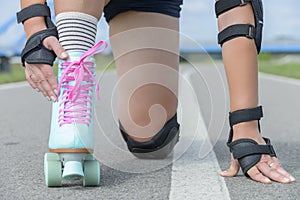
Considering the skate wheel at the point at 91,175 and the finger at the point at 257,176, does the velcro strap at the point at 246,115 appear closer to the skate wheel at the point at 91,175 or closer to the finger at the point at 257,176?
the finger at the point at 257,176

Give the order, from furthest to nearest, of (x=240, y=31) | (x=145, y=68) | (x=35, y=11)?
(x=145, y=68), (x=240, y=31), (x=35, y=11)

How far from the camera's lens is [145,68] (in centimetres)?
338

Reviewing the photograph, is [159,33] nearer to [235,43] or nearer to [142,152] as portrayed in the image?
[142,152]

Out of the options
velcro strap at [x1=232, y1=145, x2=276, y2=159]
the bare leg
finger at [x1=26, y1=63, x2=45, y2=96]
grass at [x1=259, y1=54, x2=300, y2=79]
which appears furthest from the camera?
grass at [x1=259, y1=54, x2=300, y2=79]

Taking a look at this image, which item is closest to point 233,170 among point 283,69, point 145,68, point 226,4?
point 226,4

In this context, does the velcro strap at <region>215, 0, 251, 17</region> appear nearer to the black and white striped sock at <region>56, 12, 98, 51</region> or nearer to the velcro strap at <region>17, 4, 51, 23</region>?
the black and white striped sock at <region>56, 12, 98, 51</region>

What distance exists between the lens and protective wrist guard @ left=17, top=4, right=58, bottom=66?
241 cm

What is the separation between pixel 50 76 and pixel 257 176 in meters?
0.83

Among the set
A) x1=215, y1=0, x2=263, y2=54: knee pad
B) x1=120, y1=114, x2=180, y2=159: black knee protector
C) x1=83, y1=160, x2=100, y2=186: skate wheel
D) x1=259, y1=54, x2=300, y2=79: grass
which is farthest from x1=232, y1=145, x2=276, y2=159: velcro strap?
x1=259, y1=54, x2=300, y2=79: grass

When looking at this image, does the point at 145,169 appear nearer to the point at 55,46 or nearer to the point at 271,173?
the point at 271,173

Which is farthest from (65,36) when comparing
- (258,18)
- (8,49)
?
(8,49)

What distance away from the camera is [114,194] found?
2318mm

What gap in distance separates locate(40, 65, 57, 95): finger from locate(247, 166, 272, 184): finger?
2.53 ft

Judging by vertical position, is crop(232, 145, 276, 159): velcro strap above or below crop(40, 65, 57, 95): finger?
below
